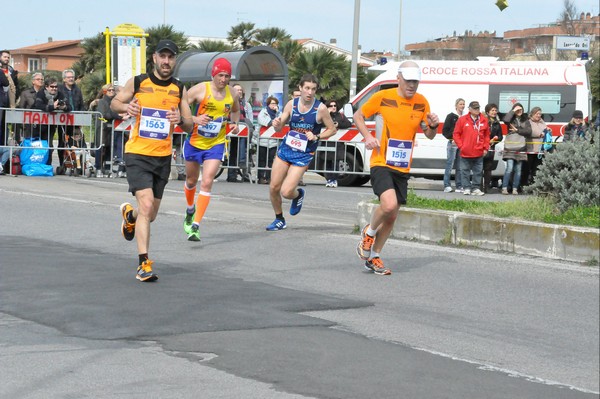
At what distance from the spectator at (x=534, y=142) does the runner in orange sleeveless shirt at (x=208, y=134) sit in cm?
1151


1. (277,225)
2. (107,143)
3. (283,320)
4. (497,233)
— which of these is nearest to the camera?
(283,320)

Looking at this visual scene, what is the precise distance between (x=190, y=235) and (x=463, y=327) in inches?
205

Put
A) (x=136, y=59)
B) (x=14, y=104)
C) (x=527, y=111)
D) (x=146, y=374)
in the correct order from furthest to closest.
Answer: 1. (x=136, y=59)
2. (x=527, y=111)
3. (x=14, y=104)
4. (x=146, y=374)

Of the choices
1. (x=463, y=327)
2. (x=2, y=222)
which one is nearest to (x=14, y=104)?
(x=2, y=222)

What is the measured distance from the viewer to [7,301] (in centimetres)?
880

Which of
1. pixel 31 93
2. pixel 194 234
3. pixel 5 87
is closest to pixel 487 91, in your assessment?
pixel 31 93

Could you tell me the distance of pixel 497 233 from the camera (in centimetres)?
1220

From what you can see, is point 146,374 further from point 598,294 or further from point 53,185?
point 53,185

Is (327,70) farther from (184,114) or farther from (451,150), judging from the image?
(184,114)

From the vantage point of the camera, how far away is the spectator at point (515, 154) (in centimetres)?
2339

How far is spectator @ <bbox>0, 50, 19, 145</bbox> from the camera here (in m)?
22.5

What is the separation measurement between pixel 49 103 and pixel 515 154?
940cm

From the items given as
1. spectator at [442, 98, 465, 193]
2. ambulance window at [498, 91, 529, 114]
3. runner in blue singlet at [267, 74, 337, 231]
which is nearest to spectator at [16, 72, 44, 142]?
spectator at [442, 98, 465, 193]

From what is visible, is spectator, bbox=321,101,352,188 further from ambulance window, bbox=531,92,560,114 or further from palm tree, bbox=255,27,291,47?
palm tree, bbox=255,27,291,47
